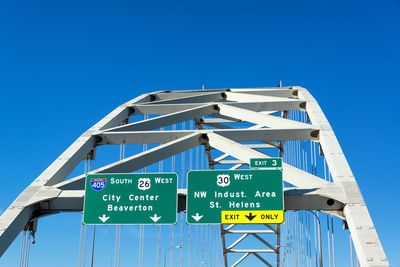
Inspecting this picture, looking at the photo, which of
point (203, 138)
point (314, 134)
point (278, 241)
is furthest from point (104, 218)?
point (278, 241)

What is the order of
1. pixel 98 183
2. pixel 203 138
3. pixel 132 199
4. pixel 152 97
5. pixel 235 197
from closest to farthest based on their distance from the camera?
pixel 235 197 → pixel 132 199 → pixel 98 183 → pixel 203 138 → pixel 152 97

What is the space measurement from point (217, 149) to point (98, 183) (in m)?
6.00

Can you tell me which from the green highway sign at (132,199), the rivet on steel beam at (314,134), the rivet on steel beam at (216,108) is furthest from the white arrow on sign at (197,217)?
the rivet on steel beam at (216,108)

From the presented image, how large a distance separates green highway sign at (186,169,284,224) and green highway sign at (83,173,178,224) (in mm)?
633

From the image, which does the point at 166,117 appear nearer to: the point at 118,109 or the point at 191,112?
the point at 191,112

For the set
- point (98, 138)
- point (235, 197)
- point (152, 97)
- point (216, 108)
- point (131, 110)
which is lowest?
point (235, 197)

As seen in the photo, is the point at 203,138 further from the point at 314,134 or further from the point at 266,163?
the point at 314,134

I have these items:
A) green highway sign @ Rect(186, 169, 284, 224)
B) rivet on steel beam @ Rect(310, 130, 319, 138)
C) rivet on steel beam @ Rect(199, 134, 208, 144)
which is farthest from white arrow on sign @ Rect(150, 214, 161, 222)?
rivet on steel beam @ Rect(310, 130, 319, 138)

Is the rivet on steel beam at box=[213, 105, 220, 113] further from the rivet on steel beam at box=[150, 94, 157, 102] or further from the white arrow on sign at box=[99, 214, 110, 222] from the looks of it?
the white arrow on sign at box=[99, 214, 110, 222]

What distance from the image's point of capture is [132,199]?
49.9 ft

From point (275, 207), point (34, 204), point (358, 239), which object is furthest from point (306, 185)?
point (34, 204)

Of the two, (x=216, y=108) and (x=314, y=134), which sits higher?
(x=216, y=108)

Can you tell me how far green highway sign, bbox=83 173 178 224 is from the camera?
14969 mm

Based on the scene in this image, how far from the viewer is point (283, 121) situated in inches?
801
